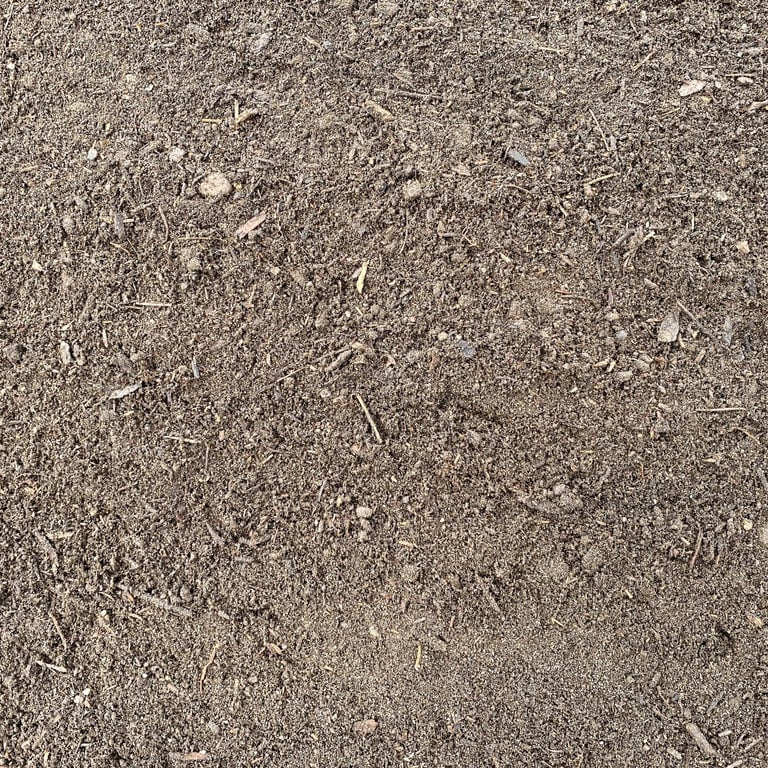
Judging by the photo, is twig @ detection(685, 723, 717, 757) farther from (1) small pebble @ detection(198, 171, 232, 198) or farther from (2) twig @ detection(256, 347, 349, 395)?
(1) small pebble @ detection(198, 171, 232, 198)

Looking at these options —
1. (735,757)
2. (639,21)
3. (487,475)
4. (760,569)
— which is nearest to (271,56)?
(639,21)

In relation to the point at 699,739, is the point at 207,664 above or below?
above

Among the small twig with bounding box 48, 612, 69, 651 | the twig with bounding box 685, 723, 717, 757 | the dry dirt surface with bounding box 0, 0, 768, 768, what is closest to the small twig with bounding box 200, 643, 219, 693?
the dry dirt surface with bounding box 0, 0, 768, 768

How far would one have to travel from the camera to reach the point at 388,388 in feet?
6.14

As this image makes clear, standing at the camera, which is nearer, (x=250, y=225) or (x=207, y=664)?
(x=207, y=664)

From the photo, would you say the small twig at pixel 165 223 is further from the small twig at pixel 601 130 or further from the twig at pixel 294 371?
the small twig at pixel 601 130

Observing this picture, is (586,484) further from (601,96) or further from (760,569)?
(601,96)

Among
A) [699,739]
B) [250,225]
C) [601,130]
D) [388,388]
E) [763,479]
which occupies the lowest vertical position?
[699,739]

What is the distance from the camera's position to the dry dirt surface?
1801 millimetres

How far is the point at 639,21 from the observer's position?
80.0 inches

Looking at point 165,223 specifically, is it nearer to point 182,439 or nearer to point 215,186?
point 215,186

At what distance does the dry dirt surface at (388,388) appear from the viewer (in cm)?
180

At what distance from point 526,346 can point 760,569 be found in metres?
0.86

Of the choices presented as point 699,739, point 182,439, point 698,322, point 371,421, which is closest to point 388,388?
point 371,421
